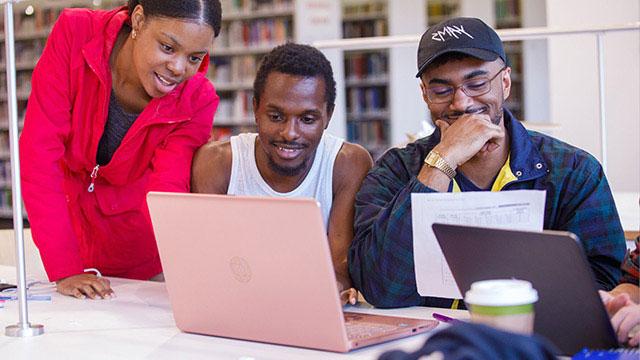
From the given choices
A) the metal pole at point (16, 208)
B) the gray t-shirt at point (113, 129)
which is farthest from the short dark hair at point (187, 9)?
the metal pole at point (16, 208)

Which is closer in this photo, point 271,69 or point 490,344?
point 490,344

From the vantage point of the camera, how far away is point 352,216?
2012 millimetres

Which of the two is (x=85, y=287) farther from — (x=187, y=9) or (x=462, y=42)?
(x=462, y=42)

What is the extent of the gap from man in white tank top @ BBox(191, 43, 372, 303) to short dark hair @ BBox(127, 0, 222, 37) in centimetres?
17

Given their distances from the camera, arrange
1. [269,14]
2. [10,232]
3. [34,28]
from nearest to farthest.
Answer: [10,232] → [269,14] → [34,28]

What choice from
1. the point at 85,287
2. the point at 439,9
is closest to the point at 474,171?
the point at 85,287

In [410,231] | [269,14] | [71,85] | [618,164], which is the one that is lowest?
[618,164]

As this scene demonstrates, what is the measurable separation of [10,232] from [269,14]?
15.4 feet

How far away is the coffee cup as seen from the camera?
3.20 feet

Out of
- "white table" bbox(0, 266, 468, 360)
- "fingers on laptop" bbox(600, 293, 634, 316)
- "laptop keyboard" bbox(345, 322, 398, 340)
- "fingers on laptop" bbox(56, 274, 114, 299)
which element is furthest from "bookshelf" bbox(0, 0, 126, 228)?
"fingers on laptop" bbox(600, 293, 634, 316)

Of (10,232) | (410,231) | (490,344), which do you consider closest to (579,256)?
(490,344)

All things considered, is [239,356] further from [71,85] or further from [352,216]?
[71,85]

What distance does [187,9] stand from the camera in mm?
1975

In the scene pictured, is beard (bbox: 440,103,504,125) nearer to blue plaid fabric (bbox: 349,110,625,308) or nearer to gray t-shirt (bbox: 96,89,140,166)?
blue plaid fabric (bbox: 349,110,625,308)
